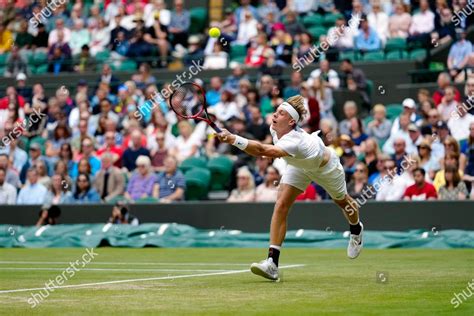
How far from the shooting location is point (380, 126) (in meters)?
18.8

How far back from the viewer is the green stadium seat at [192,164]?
64.3 ft

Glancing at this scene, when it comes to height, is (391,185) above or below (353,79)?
below

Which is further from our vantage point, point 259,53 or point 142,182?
point 259,53

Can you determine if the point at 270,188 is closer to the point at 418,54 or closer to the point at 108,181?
the point at 108,181

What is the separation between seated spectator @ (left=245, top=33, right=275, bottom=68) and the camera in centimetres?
2202

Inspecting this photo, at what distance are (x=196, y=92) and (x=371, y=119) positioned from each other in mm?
3707

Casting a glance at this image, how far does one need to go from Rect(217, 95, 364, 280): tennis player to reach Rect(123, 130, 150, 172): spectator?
9381 mm

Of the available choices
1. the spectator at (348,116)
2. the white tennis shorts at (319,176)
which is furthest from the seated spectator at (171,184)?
the white tennis shorts at (319,176)

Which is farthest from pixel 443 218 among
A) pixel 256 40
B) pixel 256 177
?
pixel 256 40

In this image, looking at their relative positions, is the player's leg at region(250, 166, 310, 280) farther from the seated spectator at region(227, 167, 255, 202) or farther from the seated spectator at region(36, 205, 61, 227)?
the seated spectator at region(36, 205, 61, 227)

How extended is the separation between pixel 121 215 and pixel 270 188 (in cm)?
286

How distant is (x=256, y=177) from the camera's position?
18.8m

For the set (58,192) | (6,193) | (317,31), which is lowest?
(6,193)

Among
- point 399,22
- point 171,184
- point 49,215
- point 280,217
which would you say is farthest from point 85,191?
point 280,217
